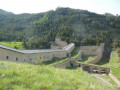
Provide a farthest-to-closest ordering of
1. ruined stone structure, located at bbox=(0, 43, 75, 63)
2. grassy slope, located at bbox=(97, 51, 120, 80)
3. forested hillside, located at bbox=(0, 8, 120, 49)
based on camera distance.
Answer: forested hillside, located at bbox=(0, 8, 120, 49) < grassy slope, located at bbox=(97, 51, 120, 80) < ruined stone structure, located at bbox=(0, 43, 75, 63)

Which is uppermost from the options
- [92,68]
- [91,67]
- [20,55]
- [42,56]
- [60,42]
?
[20,55]

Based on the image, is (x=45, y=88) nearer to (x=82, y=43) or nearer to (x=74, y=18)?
(x=82, y=43)

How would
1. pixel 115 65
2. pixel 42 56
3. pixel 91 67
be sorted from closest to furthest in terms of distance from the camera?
pixel 42 56
pixel 91 67
pixel 115 65

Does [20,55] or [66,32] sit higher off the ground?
[66,32]

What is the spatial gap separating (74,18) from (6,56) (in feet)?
218

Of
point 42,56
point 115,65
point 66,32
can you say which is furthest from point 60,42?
point 42,56

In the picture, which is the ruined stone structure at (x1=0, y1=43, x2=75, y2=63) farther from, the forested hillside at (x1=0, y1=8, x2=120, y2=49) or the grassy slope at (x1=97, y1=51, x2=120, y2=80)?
the forested hillside at (x1=0, y1=8, x2=120, y2=49)

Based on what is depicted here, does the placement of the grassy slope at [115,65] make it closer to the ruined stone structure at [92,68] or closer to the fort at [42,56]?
the fort at [42,56]

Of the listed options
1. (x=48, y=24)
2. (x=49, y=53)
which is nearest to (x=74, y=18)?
(x=48, y=24)

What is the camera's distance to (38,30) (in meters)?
62.6

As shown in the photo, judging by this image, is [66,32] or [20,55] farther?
[66,32]

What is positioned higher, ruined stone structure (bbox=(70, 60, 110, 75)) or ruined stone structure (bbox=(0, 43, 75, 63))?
ruined stone structure (bbox=(0, 43, 75, 63))

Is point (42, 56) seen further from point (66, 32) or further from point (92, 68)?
point (66, 32)

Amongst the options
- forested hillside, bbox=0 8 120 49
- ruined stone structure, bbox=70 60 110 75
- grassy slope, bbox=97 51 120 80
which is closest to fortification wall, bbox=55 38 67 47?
forested hillside, bbox=0 8 120 49
